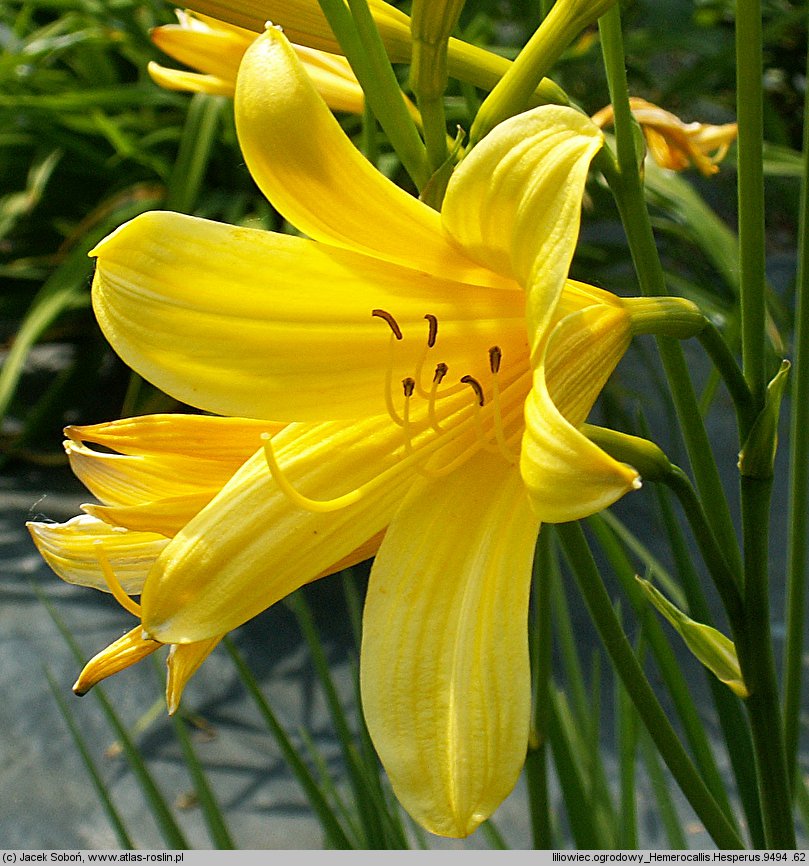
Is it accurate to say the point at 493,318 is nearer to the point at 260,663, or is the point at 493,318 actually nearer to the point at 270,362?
the point at 270,362

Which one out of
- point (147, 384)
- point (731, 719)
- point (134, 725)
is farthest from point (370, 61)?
point (147, 384)

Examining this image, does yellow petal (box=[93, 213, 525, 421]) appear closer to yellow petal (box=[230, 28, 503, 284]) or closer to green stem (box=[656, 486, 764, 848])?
yellow petal (box=[230, 28, 503, 284])

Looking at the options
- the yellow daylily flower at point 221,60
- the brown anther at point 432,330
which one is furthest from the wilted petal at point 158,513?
the yellow daylily flower at point 221,60

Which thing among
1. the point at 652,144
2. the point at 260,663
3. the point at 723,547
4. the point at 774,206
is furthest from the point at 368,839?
the point at 774,206

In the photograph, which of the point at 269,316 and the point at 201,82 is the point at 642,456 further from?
the point at 201,82

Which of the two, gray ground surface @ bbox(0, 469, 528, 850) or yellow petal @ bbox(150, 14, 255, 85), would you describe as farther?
gray ground surface @ bbox(0, 469, 528, 850)

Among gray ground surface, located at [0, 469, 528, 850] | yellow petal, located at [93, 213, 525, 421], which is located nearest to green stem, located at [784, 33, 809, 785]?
yellow petal, located at [93, 213, 525, 421]
